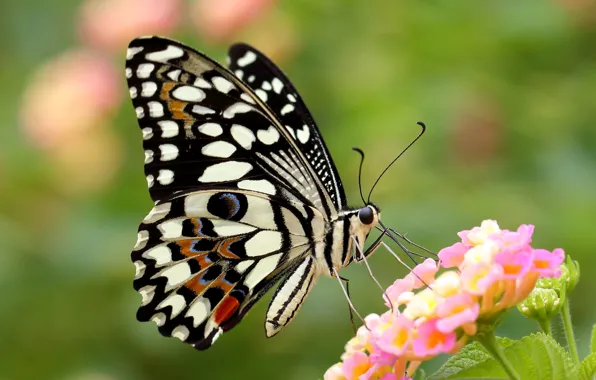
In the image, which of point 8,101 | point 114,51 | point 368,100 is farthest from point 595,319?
point 8,101

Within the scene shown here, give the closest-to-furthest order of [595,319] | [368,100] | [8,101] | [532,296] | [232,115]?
[532,296] < [232,115] < [595,319] < [368,100] < [8,101]

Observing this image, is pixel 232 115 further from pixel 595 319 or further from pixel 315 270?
pixel 595 319

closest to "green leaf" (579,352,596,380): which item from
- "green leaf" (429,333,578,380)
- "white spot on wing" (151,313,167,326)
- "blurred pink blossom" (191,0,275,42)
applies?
"green leaf" (429,333,578,380)

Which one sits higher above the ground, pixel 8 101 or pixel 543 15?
pixel 8 101

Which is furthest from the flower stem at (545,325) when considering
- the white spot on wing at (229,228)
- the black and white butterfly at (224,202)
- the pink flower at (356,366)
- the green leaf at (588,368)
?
the white spot on wing at (229,228)

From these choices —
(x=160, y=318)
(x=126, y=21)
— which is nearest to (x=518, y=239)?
(x=160, y=318)

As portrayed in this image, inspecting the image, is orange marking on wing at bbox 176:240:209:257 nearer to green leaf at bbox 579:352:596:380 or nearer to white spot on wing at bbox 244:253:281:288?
white spot on wing at bbox 244:253:281:288

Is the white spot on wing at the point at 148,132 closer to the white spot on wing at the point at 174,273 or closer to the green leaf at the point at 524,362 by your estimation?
the white spot on wing at the point at 174,273
